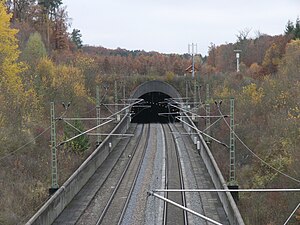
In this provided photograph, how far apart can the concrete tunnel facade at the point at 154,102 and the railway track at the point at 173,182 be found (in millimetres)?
19264

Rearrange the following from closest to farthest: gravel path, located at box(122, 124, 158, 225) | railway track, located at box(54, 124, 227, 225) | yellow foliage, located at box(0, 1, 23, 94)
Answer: gravel path, located at box(122, 124, 158, 225)
railway track, located at box(54, 124, 227, 225)
yellow foliage, located at box(0, 1, 23, 94)

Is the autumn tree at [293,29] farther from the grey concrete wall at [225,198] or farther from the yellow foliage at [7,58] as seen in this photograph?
the yellow foliage at [7,58]

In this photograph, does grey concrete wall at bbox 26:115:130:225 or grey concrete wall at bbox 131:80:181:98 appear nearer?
grey concrete wall at bbox 26:115:130:225

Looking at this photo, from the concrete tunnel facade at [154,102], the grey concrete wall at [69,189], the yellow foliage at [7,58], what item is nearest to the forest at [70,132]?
the yellow foliage at [7,58]

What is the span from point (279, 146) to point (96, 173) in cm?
1213

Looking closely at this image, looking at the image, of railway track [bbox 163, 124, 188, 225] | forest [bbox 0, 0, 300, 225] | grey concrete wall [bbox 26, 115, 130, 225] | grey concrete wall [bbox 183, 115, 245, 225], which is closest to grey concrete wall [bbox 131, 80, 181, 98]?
forest [bbox 0, 0, 300, 225]

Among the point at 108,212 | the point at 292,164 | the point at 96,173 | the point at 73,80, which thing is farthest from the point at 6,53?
the point at 292,164

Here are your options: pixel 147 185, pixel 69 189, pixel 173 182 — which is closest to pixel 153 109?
pixel 173 182

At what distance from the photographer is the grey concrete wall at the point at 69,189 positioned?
17.4 metres

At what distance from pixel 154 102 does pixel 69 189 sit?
51.7m

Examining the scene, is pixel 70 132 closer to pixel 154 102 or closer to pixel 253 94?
pixel 253 94

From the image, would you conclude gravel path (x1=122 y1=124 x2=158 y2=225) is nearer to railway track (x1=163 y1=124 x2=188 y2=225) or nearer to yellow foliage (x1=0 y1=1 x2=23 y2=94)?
railway track (x1=163 y1=124 x2=188 y2=225)

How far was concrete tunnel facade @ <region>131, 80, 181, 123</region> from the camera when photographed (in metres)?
64.8

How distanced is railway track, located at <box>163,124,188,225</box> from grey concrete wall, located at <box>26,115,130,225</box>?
495cm
